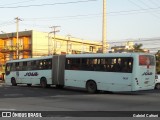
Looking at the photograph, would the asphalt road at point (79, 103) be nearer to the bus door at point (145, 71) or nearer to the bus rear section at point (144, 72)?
the bus rear section at point (144, 72)

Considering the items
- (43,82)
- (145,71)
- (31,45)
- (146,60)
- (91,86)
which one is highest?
(31,45)

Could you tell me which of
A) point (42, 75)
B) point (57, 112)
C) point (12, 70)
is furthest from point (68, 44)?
point (57, 112)

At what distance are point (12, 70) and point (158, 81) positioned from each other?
50.8 ft

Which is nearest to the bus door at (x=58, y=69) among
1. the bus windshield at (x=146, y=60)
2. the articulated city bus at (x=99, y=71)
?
the articulated city bus at (x=99, y=71)

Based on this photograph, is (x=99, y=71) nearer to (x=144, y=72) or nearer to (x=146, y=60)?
(x=144, y=72)

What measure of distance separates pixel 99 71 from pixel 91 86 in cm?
145

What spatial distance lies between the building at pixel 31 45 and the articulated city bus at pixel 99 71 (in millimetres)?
39078

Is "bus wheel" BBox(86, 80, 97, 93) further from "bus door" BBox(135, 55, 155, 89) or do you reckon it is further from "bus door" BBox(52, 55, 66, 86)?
"bus door" BBox(135, 55, 155, 89)

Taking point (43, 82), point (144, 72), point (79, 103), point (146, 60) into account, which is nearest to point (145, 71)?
point (144, 72)

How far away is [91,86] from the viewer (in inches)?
1075

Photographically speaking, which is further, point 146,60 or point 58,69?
point 58,69

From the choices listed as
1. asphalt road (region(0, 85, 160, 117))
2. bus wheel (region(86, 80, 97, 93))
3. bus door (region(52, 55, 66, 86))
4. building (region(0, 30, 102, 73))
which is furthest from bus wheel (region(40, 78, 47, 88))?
building (region(0, 30, 102, 73))

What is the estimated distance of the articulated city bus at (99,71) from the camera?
24.6 metres

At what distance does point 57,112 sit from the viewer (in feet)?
48.1
